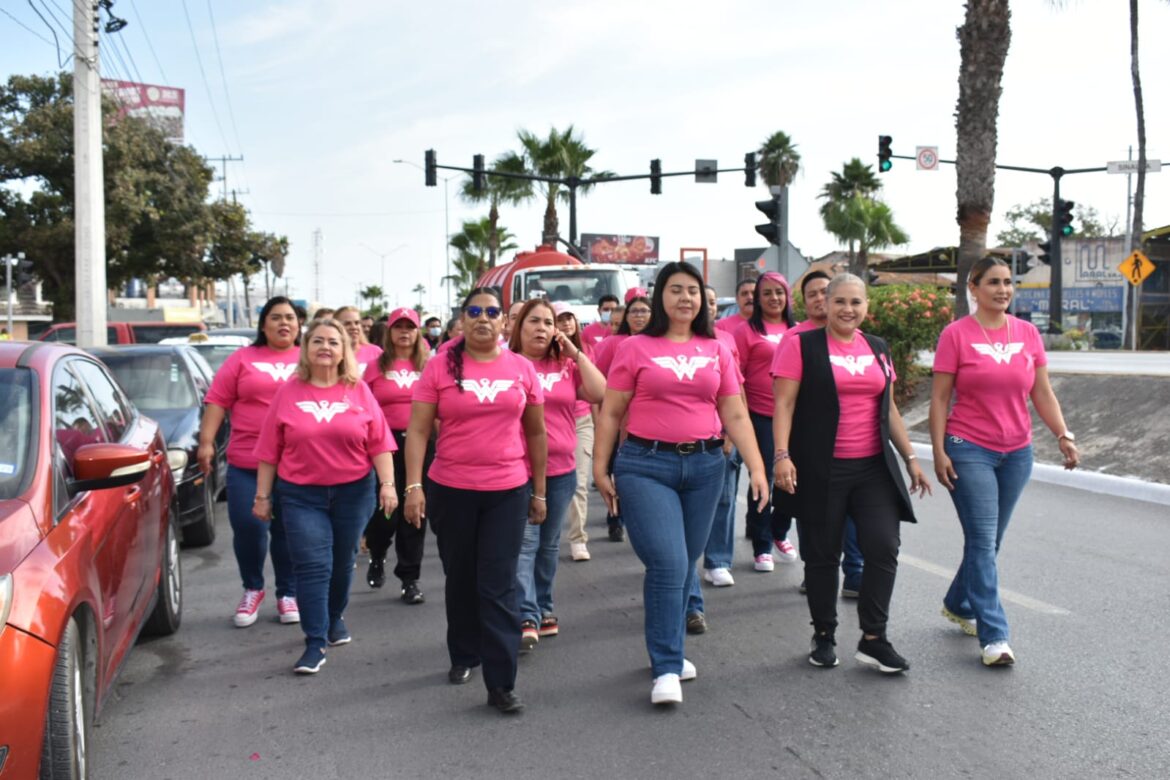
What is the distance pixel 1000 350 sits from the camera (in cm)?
534

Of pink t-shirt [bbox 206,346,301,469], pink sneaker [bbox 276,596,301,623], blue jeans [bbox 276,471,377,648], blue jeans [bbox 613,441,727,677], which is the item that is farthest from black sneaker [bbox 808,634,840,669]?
pink t-shirt [bbox 206,346,301,469]

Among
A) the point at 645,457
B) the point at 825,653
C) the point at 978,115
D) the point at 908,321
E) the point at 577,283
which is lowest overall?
the point at 825,653

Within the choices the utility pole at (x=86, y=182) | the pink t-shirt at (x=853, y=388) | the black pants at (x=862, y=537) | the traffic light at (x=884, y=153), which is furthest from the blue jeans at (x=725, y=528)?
the traffic light at (x=884, y=153)

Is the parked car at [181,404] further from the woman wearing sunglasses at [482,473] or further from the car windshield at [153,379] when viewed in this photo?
the woman wearing sunglasses at [482,473]

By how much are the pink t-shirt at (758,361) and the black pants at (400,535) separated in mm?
2004

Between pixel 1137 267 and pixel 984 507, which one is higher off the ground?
pixel 1137 267

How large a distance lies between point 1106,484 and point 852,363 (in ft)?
22.2

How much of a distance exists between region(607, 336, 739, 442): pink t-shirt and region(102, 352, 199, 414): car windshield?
5.26 m

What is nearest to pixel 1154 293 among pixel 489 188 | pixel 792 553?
pixel 489 188

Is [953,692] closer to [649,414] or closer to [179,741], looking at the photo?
[649,414]

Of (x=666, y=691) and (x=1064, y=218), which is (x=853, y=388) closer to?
(x=666, y=691)

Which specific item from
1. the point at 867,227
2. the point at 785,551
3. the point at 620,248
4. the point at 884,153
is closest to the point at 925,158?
the point at 884,153

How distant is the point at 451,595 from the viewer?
491 cm

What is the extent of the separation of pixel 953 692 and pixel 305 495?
9.76 ft
